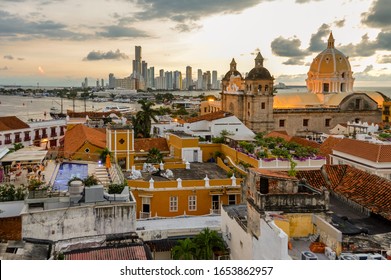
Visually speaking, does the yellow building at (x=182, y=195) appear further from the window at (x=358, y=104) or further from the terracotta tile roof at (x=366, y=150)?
the window at (x=358, y=104)

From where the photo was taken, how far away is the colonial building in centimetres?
2471

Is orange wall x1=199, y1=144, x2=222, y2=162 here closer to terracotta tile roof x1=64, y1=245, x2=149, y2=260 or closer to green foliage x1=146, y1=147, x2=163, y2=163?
green foliage x1=146, y1=147, x2=163, y2=163

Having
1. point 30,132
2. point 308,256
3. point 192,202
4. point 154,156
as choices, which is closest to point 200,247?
point 308,256

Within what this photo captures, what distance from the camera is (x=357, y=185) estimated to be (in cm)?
820

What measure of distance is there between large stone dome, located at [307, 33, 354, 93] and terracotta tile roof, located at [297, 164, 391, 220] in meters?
20.9

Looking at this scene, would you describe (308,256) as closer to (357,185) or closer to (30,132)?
(357,185)

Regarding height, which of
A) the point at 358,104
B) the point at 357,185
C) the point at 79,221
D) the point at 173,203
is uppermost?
the point at 358,104

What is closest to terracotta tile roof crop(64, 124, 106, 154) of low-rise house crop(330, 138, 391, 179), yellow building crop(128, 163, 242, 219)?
yellow building crop(128, 163, 242, 219)

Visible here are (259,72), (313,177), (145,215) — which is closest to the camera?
(313,177)

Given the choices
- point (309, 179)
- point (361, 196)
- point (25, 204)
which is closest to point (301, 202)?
point (361, 196)

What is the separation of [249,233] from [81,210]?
227 cm

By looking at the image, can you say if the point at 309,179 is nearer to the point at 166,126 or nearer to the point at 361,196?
the point at 361,196

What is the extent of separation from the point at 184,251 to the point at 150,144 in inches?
330

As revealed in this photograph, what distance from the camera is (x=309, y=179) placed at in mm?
8766
